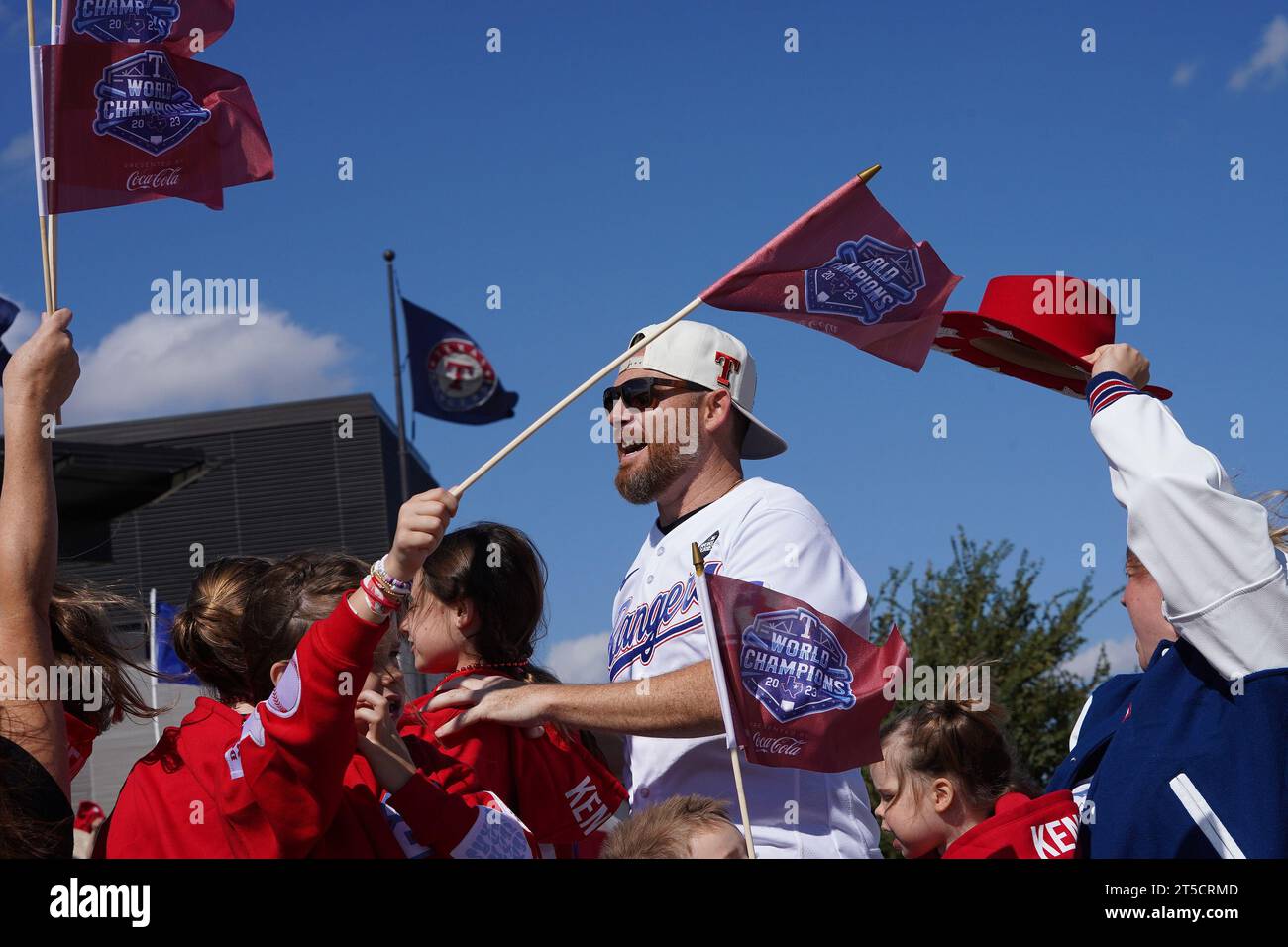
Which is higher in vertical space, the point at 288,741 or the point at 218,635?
the point at 218,635

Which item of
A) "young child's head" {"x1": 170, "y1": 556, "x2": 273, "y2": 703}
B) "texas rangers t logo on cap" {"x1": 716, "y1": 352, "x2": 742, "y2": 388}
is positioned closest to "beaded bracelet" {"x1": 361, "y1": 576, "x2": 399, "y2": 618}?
"young child's head" {"x1": 170, "y1": 556, "x2": 273, "y2": 703}

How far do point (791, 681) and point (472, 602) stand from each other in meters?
1.01

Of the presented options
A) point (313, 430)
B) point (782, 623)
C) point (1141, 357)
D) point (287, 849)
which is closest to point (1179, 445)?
point (1141, 357)

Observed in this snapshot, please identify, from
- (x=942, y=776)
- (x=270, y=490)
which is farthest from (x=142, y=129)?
(x=270, y=490)

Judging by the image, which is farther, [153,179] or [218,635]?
[153,179]

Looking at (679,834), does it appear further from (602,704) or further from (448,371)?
(448,371)

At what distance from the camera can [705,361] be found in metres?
4.94

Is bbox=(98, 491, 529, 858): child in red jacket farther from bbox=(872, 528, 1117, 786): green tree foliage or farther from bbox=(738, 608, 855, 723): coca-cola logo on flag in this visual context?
bbox=(872, 528, 1117, 786): green tree foliage

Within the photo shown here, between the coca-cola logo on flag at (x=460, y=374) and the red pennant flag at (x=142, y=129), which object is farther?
the coca-cola logo on flag at (x=460, y=374)

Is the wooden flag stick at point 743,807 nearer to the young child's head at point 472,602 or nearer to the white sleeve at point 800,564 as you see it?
the white sleeve at point 800,564

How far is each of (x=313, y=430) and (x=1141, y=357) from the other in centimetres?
3246

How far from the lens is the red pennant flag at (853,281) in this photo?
413cm

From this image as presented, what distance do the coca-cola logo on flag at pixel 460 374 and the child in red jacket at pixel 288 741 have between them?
710 inches

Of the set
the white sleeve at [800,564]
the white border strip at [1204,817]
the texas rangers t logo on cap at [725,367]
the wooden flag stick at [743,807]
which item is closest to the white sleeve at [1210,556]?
the white border strip at [1204,817]
